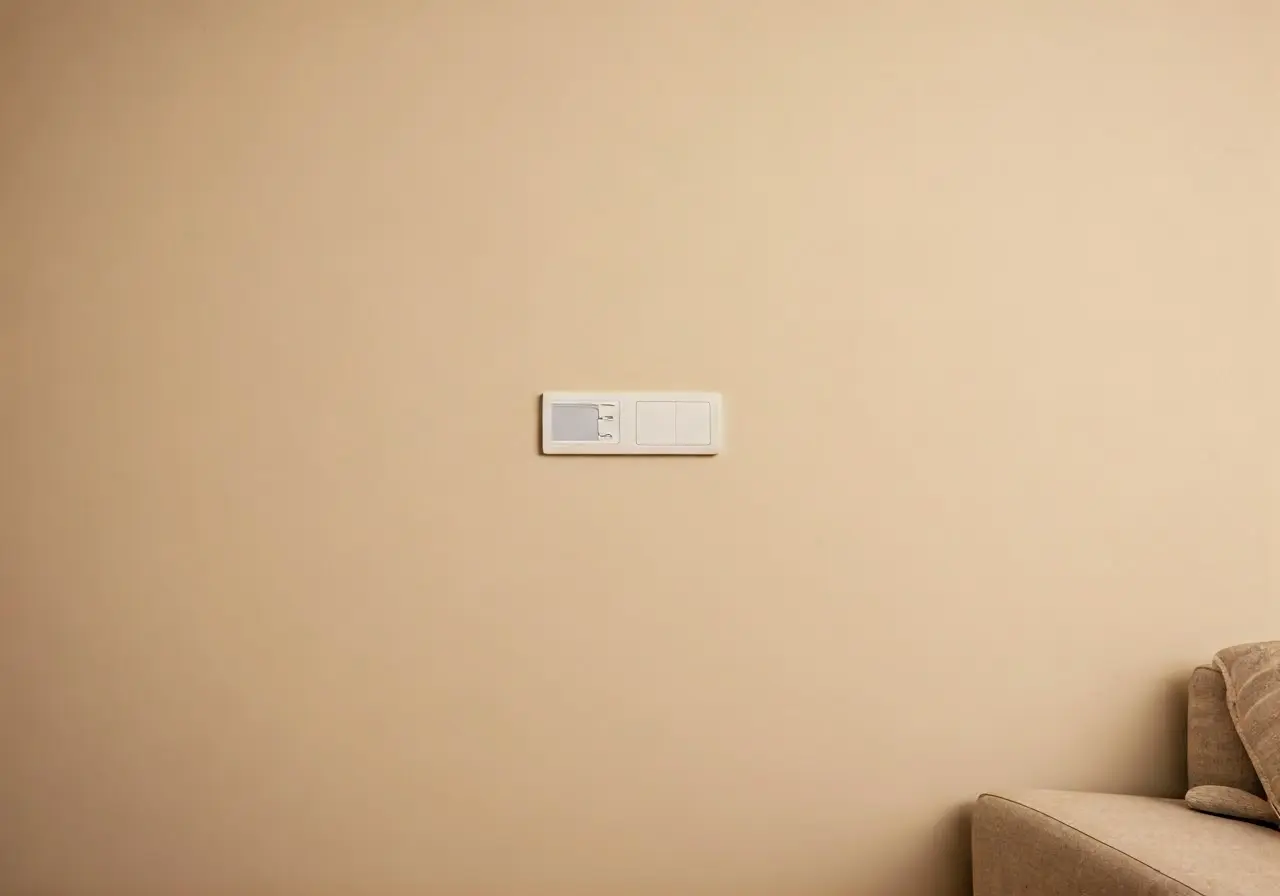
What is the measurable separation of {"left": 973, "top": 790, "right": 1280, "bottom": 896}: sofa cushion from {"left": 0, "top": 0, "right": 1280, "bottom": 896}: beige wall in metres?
0.14

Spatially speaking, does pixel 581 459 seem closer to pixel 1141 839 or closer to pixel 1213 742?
pixel 1141 839

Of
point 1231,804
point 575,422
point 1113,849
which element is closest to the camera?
point 1113,849

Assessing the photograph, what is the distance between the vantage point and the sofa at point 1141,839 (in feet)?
4.43

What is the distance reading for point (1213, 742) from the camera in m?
1.68

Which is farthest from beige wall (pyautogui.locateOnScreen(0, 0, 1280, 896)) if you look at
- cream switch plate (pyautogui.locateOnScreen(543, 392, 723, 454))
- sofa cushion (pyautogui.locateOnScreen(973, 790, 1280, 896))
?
sofa cushion (pyautogui.locateOnScreen(973, 790, 1280, 896))

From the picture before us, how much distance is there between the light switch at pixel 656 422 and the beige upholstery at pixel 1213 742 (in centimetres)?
107

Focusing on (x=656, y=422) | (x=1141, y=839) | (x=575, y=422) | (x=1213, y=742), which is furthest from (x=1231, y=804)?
(x=575, y=422)

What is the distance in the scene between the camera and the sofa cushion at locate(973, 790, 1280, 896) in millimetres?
1340

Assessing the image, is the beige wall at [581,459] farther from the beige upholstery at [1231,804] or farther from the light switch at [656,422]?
the beige upholstery at [1231,804]

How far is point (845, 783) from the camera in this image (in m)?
1.79

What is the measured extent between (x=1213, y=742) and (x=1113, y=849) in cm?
40

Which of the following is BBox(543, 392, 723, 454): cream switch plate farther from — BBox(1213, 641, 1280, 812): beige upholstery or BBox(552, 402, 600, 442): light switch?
BBox(1213, 641, 1280, 812): beige upholstery

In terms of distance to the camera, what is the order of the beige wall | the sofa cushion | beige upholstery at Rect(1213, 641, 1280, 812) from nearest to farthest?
the sofa cushion < beige upholstery at Rect(1213, 641, 1280, 812) < the beige wall

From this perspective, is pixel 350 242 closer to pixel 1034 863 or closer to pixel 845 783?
pixel 845 783
